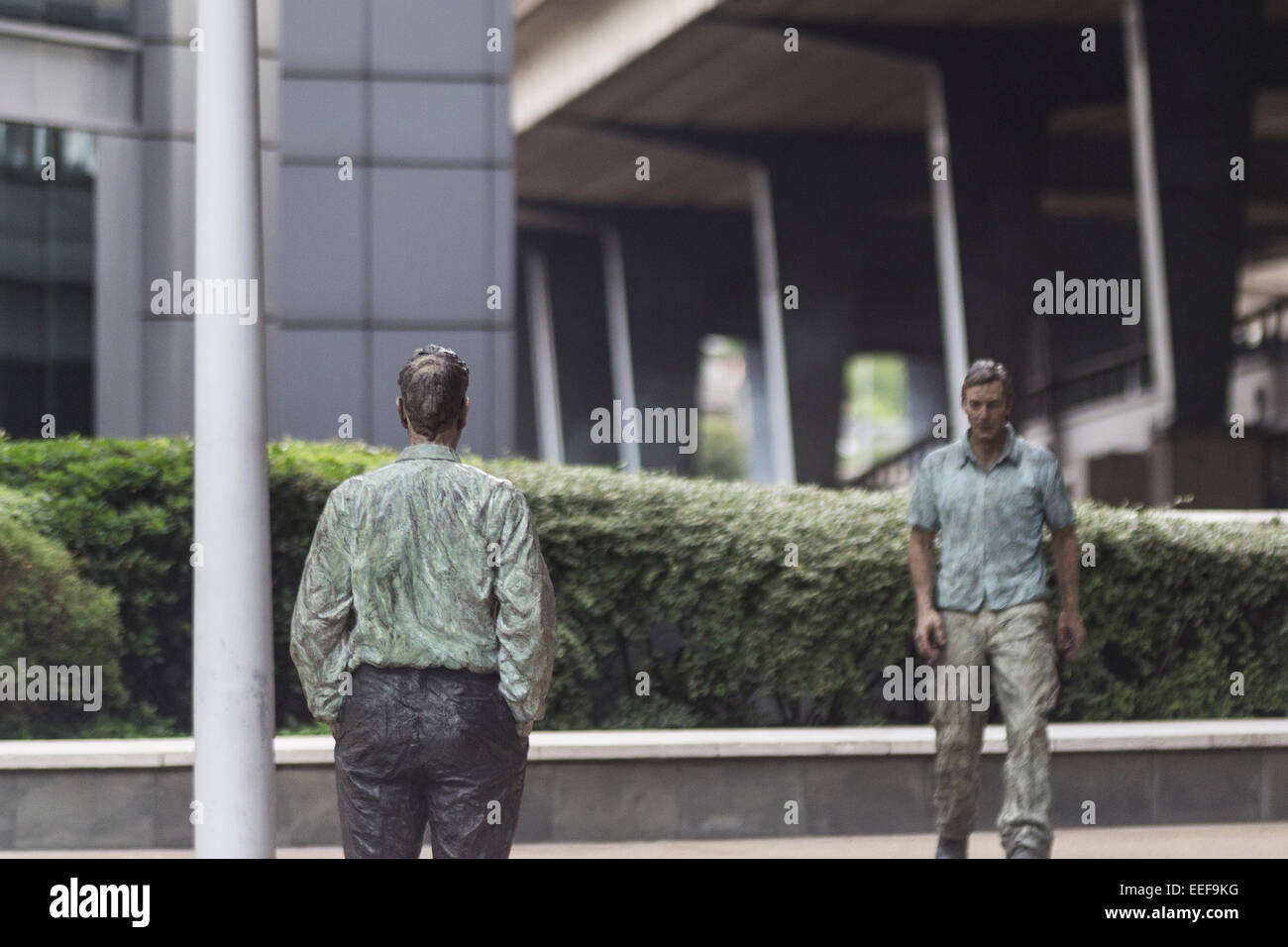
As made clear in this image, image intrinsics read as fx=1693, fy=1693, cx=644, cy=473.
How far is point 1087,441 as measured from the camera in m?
33.5

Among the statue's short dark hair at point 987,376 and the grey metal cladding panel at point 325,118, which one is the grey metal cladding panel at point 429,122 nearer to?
the grey metal cladding panel at point 325,118

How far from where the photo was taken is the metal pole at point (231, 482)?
6.57m

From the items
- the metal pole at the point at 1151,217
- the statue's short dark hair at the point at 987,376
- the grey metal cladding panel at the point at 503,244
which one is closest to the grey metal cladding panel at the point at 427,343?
the grey metal cladding panel at the point at 503,244

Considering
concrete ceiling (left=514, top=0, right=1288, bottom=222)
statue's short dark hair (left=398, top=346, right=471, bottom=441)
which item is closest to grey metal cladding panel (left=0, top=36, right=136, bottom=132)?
statue's short dark hair (left=398, top=346, right=471, bottom=441)

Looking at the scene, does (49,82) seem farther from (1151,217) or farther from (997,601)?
(1151,217)

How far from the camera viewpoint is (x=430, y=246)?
1444cm

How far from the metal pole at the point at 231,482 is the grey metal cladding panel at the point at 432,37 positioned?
7.94 m

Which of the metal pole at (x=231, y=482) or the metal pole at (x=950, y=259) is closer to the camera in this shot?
the metal pole at (x=231, y=482)

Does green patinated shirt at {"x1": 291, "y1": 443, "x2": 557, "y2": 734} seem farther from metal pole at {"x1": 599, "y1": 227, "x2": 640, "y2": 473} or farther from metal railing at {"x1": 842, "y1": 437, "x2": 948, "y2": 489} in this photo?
metal pole at {"x1": 599, "y1": 227, "x2": 640, "y2": 473}

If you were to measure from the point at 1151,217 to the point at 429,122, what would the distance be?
1491 cm
